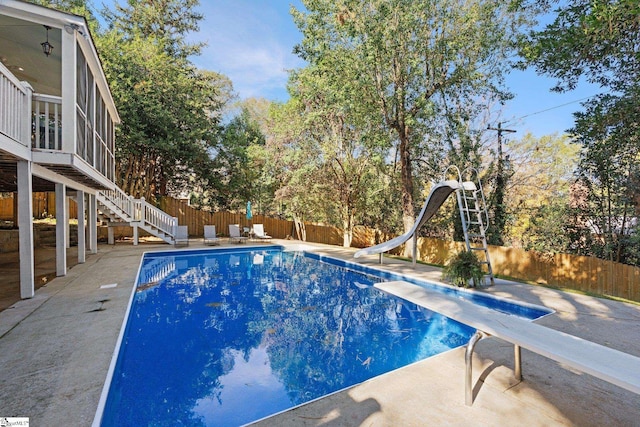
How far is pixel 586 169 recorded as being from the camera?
816 cm

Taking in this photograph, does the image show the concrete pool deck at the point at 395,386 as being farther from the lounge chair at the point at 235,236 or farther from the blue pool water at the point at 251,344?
the lounge chair at the point at 235,236

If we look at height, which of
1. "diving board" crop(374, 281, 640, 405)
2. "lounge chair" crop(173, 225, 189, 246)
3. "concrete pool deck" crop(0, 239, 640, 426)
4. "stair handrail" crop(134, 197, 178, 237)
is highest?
"stair handrail" crop(134, 197, 178, 237)

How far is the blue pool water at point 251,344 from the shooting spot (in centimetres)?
304

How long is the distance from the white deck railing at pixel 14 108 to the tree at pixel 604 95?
1003cm

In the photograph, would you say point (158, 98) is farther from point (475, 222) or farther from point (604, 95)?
point (604, 95)

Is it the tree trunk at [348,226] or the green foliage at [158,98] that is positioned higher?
the green foliage at [158,98]

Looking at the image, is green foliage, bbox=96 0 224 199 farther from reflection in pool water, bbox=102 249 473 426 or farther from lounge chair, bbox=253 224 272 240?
reflection in pool water, bbox=102 249 473 426

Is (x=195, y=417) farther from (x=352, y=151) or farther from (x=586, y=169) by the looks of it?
(x=352, y=151)

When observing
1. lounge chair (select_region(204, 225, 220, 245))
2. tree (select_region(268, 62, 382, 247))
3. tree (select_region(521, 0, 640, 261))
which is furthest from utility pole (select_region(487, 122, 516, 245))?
lounge chair (select_region(204, 225, 220, 245))

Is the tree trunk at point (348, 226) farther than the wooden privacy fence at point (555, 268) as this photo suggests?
Yes

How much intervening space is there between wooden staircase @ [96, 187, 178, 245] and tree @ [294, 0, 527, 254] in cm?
904

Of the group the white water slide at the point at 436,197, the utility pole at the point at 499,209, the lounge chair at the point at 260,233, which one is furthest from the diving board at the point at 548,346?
the lounge chair at the point at 260,233

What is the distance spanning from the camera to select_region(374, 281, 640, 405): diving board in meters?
1.91

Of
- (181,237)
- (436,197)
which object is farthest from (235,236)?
(436,197)
